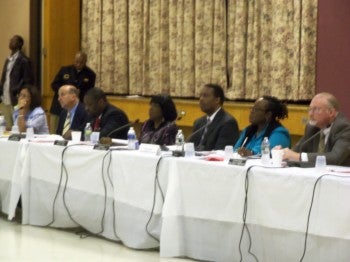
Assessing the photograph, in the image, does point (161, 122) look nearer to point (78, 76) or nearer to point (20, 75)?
point (78, 76)

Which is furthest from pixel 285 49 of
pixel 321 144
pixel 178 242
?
pixel 178 242

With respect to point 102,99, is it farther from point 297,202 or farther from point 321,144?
point 297,202

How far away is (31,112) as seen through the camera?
7328mm

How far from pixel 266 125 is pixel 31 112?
2352 mm

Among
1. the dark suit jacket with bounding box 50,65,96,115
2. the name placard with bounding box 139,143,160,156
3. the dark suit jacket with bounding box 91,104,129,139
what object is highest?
the dark suit jacket with bounding box 50,65,96,115

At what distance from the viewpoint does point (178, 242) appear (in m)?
5.24

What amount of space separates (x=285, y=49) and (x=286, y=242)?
11.9 feet

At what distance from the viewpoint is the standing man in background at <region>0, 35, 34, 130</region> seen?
9.96 m

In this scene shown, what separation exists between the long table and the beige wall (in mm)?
4122

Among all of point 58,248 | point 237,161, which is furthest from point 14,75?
point 237,161

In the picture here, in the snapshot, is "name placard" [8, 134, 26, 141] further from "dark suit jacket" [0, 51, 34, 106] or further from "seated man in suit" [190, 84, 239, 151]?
"dark suit jacket" [0, 51, 34, 106]

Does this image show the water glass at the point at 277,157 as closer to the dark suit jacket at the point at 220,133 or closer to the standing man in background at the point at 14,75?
the dark suit jacket at the point at 220,133

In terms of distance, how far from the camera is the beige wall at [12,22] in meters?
10.4

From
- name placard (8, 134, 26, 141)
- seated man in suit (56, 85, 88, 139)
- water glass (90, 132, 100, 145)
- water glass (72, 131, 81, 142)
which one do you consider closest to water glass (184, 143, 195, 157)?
water glass (90, 132, 100, 145)
